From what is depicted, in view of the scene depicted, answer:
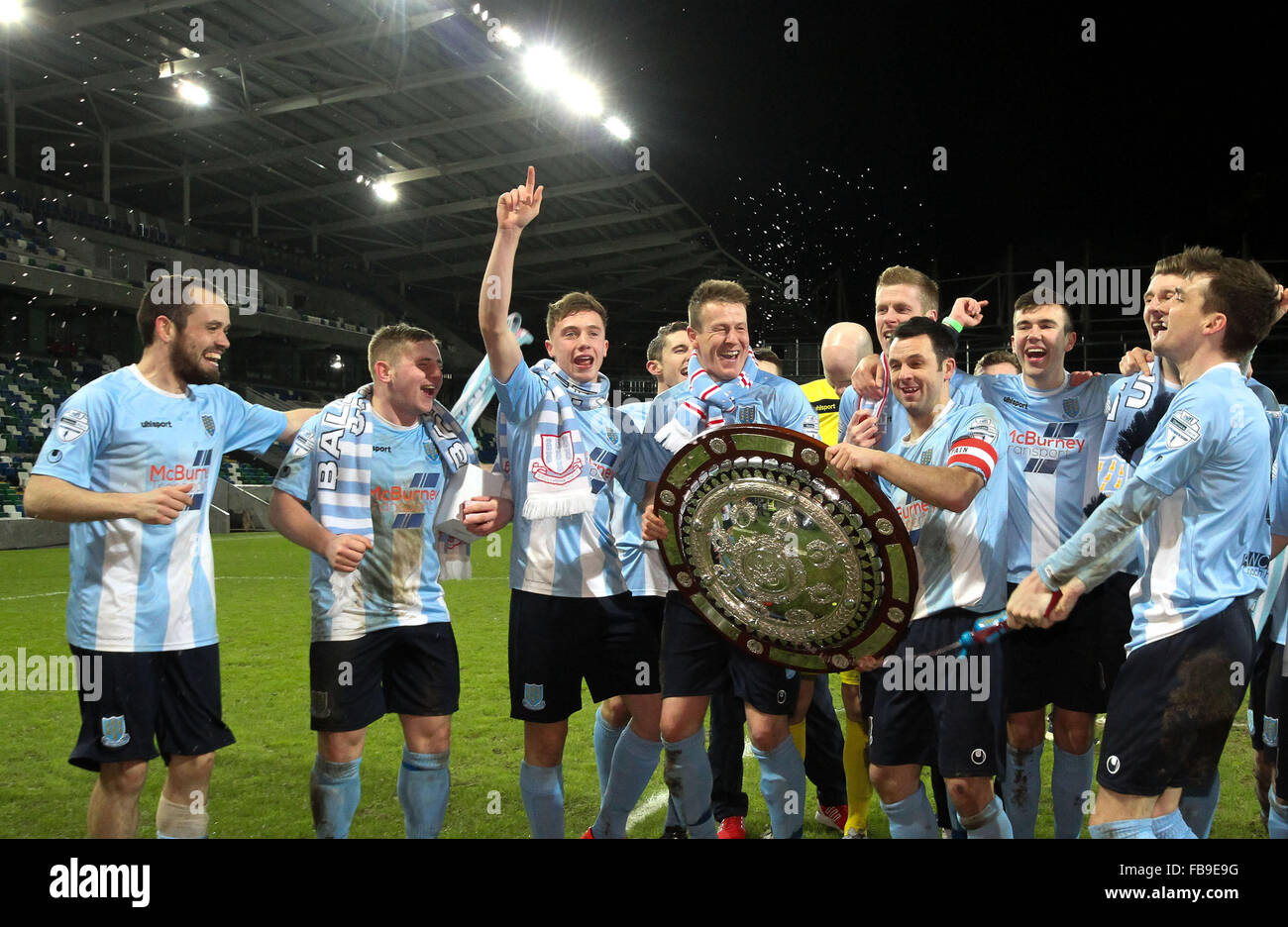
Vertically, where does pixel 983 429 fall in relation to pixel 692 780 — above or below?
above

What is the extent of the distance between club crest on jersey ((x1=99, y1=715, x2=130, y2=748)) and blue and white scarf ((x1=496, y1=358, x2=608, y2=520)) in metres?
1.60

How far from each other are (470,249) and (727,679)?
105 ft

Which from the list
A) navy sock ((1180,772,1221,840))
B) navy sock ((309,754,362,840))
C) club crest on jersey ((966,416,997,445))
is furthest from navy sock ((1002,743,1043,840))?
navy sock ((309,754,362,840))

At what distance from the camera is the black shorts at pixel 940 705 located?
10.4ft

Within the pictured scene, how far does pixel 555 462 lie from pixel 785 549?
45.1 inches

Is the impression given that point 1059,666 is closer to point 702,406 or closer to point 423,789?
point 702,406

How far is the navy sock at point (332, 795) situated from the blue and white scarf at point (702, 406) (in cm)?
177

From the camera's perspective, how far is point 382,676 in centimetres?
376

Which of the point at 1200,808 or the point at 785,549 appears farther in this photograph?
the point at 1200,808

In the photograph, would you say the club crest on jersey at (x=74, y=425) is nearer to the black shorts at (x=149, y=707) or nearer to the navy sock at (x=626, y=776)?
the black shorts at (x=149, y=707)

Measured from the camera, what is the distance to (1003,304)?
1009 inches
